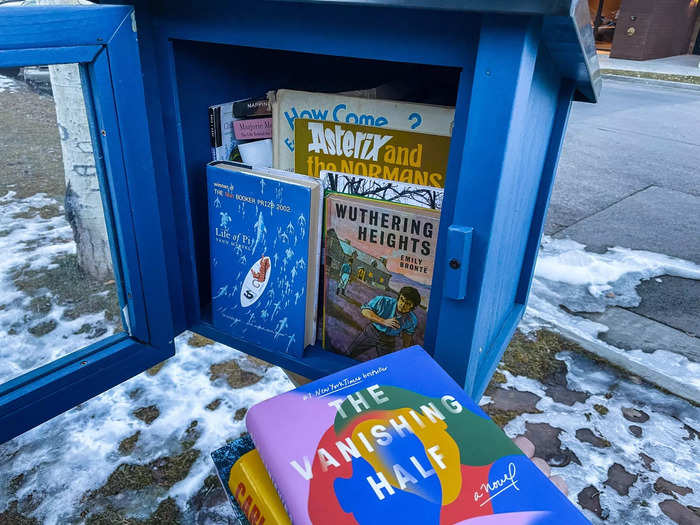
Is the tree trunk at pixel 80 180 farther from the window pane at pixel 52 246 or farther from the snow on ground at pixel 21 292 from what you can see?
the snow on ground at pixel 21 292

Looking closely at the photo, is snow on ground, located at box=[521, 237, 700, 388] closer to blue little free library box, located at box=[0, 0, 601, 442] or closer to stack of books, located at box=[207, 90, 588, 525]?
blue little free library box, located at box=[0, 0, 601, 442]

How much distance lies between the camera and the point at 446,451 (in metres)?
0.63

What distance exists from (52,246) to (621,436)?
2415 millimetres

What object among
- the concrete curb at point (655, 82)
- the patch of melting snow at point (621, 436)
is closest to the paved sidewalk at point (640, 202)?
the patch of melting snow at point (621, 436)

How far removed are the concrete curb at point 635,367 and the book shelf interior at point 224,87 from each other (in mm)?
1206

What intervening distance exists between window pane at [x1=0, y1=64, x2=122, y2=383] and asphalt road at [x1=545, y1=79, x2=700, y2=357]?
2040 millimetres

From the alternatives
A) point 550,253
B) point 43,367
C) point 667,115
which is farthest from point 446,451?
point 667,115

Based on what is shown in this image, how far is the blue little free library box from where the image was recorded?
2.16ft

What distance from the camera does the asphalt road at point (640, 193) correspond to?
93.1 inches

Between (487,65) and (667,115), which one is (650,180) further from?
(487,65)

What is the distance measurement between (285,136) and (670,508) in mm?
1333

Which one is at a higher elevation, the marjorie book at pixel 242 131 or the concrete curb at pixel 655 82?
the marjorie book at pixel 242 131

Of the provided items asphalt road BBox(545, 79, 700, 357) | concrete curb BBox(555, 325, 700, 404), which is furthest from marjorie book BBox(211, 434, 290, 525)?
asphalt road BBox(545, 79, 700, 357)

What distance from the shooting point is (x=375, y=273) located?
0.98 m
